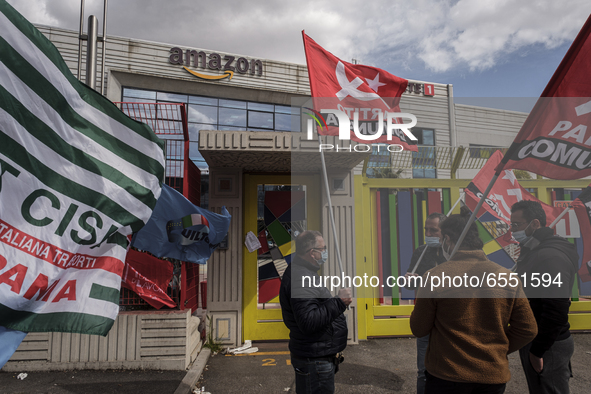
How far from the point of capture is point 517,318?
2168mm

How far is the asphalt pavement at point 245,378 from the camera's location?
4.05 m

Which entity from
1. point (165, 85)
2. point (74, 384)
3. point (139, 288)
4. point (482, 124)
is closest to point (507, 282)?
point (139, 288)

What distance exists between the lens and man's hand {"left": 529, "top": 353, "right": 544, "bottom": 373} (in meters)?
2.60

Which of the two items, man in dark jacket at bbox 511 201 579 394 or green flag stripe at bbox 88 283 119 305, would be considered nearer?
green flag stripe at bbox 88 283 119 305

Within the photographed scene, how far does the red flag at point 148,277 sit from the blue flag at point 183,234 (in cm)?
60

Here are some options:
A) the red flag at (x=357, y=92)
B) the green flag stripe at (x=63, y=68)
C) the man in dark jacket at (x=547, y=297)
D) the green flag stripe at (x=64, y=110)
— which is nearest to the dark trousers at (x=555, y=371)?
the man in dark jacket at (x=547, y=297)

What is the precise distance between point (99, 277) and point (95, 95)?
1029 millimetres

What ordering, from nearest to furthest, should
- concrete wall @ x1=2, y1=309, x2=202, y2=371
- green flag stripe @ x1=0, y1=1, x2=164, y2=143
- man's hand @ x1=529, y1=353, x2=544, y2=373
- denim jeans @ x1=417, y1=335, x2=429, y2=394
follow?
green flag stripe @ x1=0, y1=1, x2=164, y2=143 < man's hand @ x1=529, y1=353, x2=544, y2=373 < denim jeans @ x1=417, y1=335, x2=429, y2=394 < concrete wall @ x1=2, y1=309, x2=202, y2=371

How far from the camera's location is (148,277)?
187 inches

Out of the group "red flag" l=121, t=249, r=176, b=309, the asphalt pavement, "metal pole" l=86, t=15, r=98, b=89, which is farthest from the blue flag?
"metal pole" l=86, t=15, r=98, b=89

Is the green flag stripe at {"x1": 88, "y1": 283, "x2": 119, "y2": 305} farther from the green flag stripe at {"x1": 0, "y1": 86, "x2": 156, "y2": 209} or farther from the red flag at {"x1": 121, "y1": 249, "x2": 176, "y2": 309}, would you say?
the red flag at {"x1": 121, "y1": 249, "x2": 176, "y2": 309}

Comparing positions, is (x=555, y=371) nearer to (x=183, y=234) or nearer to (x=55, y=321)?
(x=55, y=321)

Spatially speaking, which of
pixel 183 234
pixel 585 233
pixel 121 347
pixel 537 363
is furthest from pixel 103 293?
pixel 585 233

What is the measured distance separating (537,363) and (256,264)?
407 centimetres
